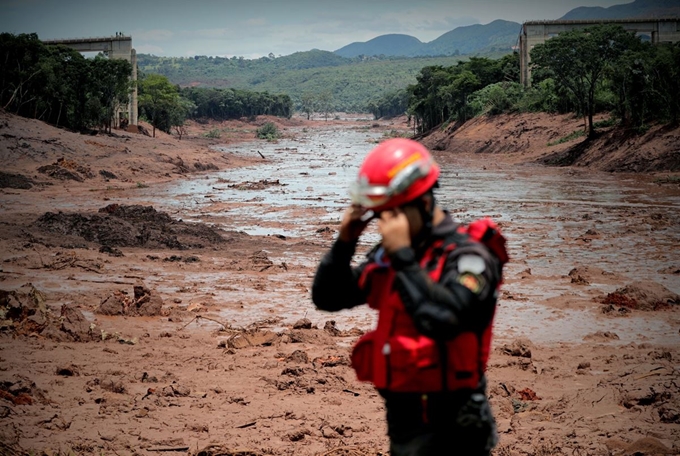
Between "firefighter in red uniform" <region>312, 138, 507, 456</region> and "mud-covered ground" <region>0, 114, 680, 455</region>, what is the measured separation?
281cm

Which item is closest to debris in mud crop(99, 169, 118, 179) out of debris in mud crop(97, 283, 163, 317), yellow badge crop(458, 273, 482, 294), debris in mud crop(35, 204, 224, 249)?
debris in mud crop(35, 204, 224, 249)

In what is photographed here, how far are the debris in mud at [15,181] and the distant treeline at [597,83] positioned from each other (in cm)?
2515

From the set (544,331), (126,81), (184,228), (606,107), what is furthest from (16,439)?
(126,81)

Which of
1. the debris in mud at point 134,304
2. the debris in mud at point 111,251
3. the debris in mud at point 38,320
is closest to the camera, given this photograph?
the debris in mud at point 38,320

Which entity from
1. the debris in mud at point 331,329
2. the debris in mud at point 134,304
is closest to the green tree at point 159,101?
the debris in mud at point 134,304

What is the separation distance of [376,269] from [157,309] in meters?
7.63

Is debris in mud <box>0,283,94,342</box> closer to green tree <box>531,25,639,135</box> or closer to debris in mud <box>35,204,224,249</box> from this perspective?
debris in mud <box>35,204,224,249</box>

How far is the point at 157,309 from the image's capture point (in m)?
9.71

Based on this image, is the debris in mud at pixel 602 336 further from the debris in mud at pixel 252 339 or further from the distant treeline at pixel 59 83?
the distant treeline at pixel 59 83

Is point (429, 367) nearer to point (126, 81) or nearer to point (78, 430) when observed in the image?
point (78, 430)

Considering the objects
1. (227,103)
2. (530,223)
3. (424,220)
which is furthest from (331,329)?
(227,103)

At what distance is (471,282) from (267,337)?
6480 mm

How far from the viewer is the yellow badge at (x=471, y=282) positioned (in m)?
2.27

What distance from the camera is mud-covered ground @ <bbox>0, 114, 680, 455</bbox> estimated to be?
5543 mm
